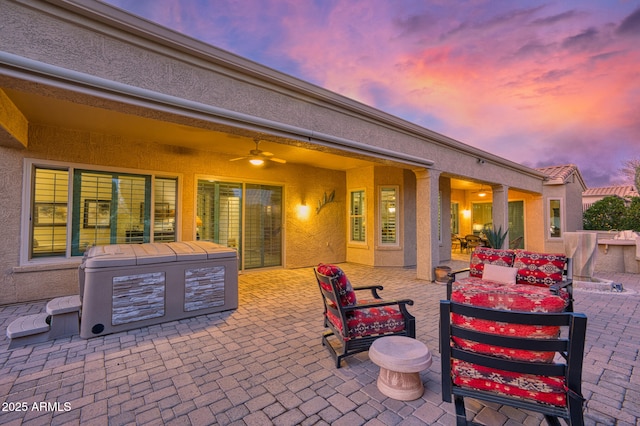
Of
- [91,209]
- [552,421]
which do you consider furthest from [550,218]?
[91,209]

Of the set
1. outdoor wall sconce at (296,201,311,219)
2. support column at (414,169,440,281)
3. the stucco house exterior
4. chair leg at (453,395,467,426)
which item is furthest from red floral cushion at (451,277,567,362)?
outdoor wall sconce at (296,201,311,219)

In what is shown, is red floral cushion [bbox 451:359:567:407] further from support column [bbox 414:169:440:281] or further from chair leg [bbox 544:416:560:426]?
support column [bbox 414:169:440:281]

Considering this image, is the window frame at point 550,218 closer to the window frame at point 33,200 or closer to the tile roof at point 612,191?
the tile roof at point 612,191

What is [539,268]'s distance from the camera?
4359mm

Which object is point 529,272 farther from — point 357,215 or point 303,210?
point 303,210

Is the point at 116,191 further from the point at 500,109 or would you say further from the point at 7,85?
the point at 500,109

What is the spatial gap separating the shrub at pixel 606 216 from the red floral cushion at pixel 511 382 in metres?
15.2

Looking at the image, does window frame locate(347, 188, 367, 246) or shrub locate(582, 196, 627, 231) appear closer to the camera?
window frame locate(347, 188, 367, 246)

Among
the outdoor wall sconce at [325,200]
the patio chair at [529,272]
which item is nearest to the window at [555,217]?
the patio chair at [529,272]

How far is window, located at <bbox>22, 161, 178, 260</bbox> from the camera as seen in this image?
501 centimetres

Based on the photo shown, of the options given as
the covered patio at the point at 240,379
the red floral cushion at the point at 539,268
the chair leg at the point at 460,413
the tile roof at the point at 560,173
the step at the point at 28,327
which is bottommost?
the covered patio at the point at 240,379

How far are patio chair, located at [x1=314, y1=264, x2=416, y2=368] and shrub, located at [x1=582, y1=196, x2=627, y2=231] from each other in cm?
1481

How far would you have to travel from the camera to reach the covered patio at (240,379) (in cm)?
200

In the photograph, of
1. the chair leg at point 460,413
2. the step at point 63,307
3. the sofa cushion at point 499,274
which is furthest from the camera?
the sofa cushion at point 499,274
